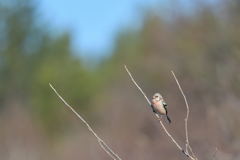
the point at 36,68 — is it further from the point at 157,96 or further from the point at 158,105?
the point at 157,96

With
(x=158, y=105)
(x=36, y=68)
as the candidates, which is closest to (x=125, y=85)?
(x=36, y=68)

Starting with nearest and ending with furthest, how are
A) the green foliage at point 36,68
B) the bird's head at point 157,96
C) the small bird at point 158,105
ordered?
the bird's head at point 157,96 → the small bird at point 158,105 → the green foliage at point 36,68

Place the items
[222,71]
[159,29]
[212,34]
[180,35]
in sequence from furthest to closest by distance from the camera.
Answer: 1. [159,29]
2. [180,35]
3. [212,34]
4. [222,71]

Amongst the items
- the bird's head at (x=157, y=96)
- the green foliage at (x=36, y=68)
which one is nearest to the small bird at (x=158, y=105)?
the bird's head at (x=157, y=96)

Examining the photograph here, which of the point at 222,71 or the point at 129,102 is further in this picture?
the point at 129,102

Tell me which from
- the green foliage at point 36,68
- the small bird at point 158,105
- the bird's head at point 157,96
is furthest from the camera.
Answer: the green foliage at point 36,68

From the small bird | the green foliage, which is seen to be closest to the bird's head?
the small bird

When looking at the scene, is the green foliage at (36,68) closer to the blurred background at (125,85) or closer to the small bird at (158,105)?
the blurred background at (125,85)

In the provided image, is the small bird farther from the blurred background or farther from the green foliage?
the green foliage

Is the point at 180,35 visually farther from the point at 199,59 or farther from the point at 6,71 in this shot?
the point at 6,71

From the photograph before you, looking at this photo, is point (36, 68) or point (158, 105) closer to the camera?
point (158, 105)

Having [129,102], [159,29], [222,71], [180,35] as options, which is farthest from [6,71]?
[222,71]

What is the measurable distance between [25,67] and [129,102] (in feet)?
65.1

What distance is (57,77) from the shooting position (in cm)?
5000
